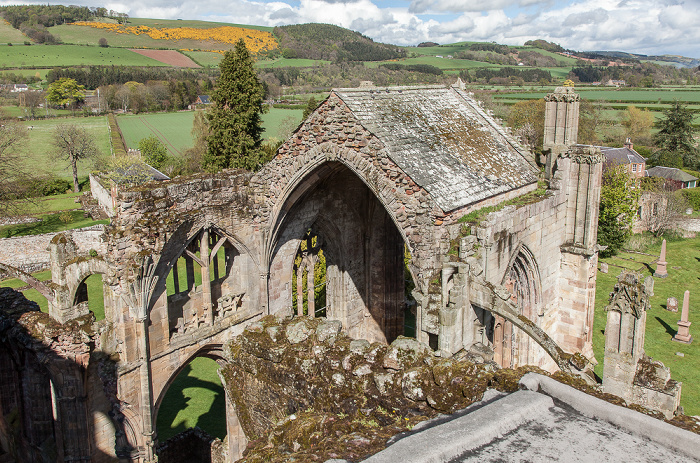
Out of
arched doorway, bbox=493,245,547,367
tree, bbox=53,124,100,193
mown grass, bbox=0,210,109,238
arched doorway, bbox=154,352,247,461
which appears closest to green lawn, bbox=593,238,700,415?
arched doorway, bbox=493,245,547,367

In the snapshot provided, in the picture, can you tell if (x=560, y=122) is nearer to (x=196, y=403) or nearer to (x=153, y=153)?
(x=196, y=403)

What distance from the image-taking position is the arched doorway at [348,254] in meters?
15.1

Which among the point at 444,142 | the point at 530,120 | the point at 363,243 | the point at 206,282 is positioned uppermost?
the point at 444,142

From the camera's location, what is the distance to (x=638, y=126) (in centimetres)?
7006

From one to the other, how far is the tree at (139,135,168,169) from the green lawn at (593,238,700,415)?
38358mm

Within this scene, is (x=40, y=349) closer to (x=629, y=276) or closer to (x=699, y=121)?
(x=629, y=276)

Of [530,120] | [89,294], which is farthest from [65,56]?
[89,294]

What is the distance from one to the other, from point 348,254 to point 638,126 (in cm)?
6494

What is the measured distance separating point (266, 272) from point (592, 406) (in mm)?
11161

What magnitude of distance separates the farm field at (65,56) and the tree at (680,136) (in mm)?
86199

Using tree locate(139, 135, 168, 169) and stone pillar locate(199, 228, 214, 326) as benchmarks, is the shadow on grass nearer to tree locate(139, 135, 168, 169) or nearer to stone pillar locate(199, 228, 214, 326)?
stone pillar locate(199, 228, 214, 326)

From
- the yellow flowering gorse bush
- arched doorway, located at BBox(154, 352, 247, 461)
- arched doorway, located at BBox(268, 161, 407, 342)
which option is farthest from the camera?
the yellow flowering gorse bush

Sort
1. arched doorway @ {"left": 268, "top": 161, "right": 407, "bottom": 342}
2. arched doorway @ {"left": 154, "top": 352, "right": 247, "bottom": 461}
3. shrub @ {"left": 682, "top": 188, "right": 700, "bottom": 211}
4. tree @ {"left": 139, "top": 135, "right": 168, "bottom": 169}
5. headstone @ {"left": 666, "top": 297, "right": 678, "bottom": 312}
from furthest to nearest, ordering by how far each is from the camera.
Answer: tree @ {"left": 139, "top": 135, "right": 168, "bottom": 169}
shrub @ {"left": 682, "top": 188, "right": 700, "bottom": 211}
headstone @ {"left": 666, "top": 297, "right": 678, "bottom": 312}
arched doorway @ {"left": 154, "top": 352, "right": 247, "bottom": 461}
arched doorway @ {"left": 268, "top": 161, "right": 407, "bottom": 342}

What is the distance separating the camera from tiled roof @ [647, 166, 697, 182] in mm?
48312
